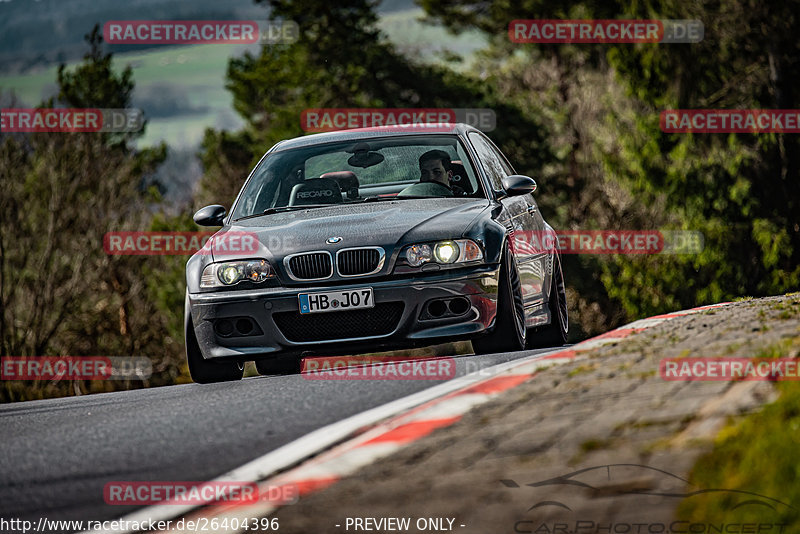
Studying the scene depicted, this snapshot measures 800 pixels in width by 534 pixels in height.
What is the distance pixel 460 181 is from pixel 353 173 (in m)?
0.89

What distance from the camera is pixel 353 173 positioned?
936 cm

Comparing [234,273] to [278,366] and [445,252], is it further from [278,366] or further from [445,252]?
[278,366]

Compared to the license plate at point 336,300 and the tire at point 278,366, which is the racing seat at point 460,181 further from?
the tire at point 278,366

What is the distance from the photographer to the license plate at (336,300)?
24.7 ft

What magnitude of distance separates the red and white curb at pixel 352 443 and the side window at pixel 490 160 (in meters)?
2.78

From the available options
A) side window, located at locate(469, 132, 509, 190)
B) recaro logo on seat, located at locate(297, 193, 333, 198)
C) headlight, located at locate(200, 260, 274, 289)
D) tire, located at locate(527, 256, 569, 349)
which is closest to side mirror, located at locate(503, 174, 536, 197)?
side window, located at locate(469, 132, 509, 190)

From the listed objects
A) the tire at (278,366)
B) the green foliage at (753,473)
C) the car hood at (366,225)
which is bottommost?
the tire at (278,366)

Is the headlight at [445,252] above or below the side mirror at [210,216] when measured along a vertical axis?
below

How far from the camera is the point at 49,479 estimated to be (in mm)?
5309

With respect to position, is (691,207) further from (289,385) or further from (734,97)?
(289,385)

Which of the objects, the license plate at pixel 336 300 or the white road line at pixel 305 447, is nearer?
the white road line at pixel 305 447

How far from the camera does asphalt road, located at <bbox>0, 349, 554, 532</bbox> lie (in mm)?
5039

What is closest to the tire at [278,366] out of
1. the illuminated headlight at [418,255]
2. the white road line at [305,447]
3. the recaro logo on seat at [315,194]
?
the recaro logo on seat at [315,194]

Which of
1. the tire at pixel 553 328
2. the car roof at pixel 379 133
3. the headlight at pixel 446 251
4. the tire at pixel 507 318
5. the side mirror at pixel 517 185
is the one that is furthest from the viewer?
the tire at pixel 553 328
